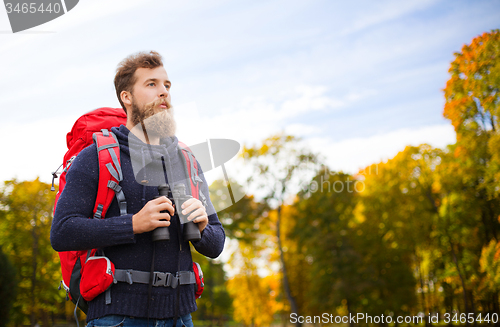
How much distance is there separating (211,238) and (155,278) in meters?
0.37

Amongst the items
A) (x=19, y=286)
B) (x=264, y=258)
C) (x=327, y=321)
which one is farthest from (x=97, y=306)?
(x=264, y=258)

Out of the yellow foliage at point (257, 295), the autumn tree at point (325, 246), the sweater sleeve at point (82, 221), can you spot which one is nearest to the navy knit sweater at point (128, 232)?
the sweater sleeve at point (82, 221)

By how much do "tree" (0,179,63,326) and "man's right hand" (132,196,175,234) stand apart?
1989cm

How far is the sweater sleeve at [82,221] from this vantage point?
1.74 meters

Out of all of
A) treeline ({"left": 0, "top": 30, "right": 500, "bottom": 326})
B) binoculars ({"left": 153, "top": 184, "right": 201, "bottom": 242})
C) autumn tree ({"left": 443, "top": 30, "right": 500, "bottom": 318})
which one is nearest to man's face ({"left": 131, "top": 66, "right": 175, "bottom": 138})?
binoculars ({"left": 153, "top": 184, "right": 201, "bottom": 242})

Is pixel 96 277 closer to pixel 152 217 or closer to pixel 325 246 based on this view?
pixel 152 217

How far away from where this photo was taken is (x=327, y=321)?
83.3 ft

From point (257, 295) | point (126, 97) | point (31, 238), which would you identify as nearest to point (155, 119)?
point (126, 97)

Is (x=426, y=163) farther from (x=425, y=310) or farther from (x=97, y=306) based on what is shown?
(x=97, y=306)

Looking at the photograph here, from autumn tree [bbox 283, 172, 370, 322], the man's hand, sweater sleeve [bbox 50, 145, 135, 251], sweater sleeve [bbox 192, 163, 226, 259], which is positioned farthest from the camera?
autumn tree [bbox 283, 172, 370, 322]

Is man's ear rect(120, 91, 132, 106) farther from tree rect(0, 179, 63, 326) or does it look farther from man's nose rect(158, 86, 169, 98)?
tree rect(0, 179, 63, 326)

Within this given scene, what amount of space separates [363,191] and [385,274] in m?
6.64

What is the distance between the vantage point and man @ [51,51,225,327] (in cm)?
177

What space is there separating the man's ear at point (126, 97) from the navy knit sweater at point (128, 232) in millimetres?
160
